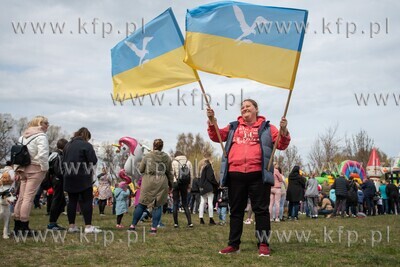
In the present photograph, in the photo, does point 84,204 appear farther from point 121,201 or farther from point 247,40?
point 247,40

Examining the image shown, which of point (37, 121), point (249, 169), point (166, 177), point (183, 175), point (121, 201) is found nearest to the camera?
point (249, 169)

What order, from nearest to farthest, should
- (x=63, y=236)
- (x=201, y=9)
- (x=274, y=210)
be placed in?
(x=201, y=9) < (x=63, y=236) < (x=274, y=210)

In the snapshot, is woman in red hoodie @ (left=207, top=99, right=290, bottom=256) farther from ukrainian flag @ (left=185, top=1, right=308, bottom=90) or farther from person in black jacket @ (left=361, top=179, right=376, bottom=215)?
person in black jacket @ (left=361, top=179, right=376, bottom=215)

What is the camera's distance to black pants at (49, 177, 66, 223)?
8.91 meters

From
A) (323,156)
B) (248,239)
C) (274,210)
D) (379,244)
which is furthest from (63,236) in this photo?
(323,156)

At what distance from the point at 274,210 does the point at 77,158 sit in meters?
7.72

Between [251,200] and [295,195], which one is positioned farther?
[295,195]

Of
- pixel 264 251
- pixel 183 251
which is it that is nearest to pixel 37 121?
pixel 183 251

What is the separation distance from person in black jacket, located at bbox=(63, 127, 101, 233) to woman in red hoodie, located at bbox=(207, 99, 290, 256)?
3.18 metres

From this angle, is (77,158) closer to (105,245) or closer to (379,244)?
(105,245)

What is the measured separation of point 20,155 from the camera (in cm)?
736

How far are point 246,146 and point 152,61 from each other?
2375 mm

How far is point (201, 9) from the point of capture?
654 centimetres

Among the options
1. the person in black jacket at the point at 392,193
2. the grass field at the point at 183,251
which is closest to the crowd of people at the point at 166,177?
the grass field at the point at 183,251
